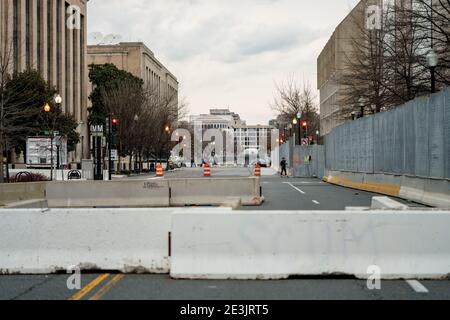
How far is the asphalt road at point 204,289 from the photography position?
6.81 m

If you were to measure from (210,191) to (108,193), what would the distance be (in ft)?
12.1

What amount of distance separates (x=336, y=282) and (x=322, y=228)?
724 millimetres

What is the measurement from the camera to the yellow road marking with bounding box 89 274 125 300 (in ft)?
22.6

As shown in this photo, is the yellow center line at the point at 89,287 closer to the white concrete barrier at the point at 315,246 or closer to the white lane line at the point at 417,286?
the white concrete barrier at the point at 315,246

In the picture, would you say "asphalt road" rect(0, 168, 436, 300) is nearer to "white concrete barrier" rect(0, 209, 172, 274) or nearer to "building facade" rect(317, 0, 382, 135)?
"white concrete barrier" rect(0, 209, 172, 274)

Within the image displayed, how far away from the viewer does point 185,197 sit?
21.0m

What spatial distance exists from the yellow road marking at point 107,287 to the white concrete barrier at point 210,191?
12.9 meters

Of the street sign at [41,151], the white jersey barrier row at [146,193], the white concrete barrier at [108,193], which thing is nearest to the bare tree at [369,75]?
the street sign at [41,151]

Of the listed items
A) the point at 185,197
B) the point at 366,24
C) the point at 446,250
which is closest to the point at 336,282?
the point at 446,250

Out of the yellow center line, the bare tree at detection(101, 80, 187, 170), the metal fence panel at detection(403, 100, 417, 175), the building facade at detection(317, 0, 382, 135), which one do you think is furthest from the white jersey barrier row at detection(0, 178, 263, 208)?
the building facade at detection(317, 0, 382, 135)

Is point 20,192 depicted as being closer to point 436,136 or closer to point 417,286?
point 436,136

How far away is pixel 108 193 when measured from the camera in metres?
21.0
